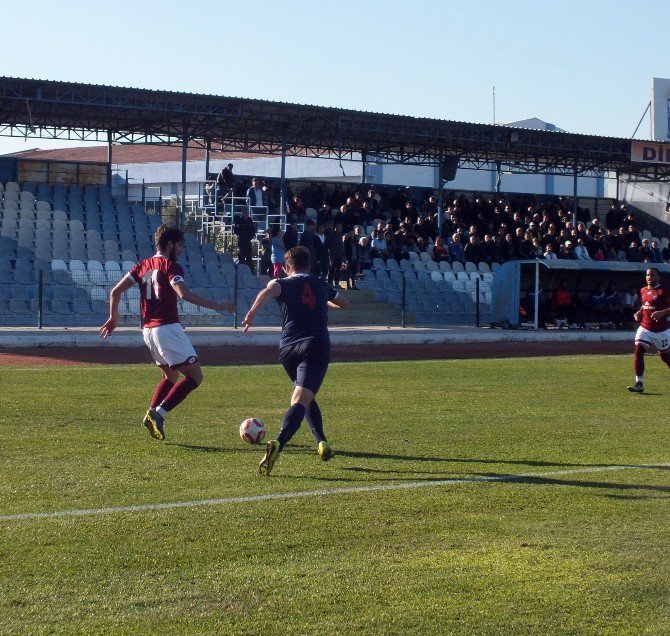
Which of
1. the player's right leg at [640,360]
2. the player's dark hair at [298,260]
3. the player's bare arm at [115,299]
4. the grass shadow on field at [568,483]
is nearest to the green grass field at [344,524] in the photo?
the grass shadow on field at [568,483]

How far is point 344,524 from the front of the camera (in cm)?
722

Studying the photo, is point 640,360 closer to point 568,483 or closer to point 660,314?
point 660,314

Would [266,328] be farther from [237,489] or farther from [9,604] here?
[9,604]

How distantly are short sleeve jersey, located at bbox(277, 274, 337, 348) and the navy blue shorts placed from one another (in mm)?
60

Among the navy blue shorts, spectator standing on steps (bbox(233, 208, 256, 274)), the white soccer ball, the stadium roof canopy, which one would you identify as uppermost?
the stadium roof canopy

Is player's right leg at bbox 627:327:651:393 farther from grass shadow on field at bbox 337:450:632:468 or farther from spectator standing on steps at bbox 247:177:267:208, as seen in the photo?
spectator standing on steps at bbox 247:177:267:208

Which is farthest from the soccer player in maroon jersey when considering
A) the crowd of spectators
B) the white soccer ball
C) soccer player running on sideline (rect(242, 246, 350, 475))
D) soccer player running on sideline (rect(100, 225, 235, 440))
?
the crowd of spectators

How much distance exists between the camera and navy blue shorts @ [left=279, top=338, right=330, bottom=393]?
9.42 meters

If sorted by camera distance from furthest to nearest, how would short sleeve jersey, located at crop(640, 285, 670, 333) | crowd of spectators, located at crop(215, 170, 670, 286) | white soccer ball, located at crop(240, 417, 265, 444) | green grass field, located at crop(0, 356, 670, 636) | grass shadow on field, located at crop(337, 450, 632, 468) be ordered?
1. crowd of spectators, located at crop(215, 170, 670, 286)
2. short sleeve jersey, located at crop(640, 285, 670, 333)
3. white soccer ball, located at crop(240, 417, 265, 444)
4. grass shadow on field, located at crop(337, 450, 632, 468)
5. green grass field, located at crop(0, 356, 670, 636)

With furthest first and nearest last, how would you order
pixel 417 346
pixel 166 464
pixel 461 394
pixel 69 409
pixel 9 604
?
pixel 417 346 < pixel 461 394 < pixel 69 409 < pixel 166 464 < pixel 9 604

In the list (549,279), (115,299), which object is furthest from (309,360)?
(549,279)

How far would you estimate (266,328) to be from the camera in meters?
29.1

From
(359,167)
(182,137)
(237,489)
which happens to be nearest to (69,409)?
(237,489)

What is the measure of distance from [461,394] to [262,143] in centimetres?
2426
